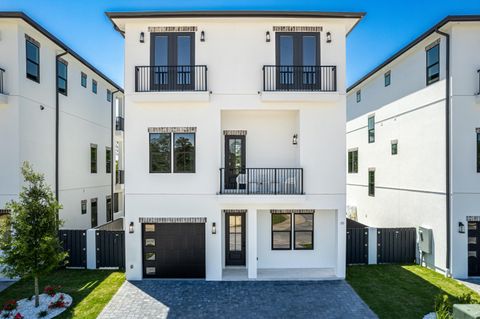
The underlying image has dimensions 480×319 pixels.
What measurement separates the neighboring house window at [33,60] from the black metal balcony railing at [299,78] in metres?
9.46

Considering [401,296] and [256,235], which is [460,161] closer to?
[401,296]

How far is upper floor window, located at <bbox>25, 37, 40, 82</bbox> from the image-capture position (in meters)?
11.7

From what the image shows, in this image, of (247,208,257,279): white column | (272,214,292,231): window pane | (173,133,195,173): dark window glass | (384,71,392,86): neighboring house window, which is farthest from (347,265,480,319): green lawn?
(384,71,392,86): neighboring house window

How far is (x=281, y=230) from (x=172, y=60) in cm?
799

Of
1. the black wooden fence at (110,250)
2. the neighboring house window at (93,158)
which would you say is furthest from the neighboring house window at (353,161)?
the neighboring house window at (93,158)

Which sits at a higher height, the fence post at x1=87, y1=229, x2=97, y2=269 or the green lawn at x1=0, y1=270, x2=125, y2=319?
the fence post at x1=87, y1=229, x2=97, y2=269

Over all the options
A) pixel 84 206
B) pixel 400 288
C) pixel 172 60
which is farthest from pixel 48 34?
pixel 400 288

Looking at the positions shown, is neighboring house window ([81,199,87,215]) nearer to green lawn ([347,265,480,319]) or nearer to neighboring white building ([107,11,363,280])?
neighboring white building ([107,11,363,280])

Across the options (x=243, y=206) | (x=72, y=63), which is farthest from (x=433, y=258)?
(x=72, y=63)

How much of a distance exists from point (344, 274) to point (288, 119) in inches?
251

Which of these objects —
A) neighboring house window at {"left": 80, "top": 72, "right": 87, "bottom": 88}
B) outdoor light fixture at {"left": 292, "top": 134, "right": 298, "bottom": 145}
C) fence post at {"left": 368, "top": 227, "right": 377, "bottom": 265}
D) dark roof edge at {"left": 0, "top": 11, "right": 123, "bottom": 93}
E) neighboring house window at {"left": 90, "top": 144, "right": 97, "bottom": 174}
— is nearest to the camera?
dark roof edge at {"left": 0, "top": 11, "right": 123, "bottom": 93}

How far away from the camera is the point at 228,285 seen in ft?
34.6

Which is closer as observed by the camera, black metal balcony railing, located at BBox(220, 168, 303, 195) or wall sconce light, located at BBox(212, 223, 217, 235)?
wall sconce light, located at BBox(212, 223, 217, 235)

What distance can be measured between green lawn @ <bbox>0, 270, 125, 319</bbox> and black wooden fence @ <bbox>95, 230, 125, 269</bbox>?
16.3 inches
